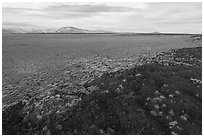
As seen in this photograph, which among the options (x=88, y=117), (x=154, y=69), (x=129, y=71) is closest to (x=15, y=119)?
(x=88, y=117)

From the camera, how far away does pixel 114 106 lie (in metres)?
21.0

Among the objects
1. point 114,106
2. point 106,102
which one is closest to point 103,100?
point 106,102

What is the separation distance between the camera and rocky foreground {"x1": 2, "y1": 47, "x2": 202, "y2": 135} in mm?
18766

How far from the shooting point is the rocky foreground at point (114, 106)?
61.6 feet

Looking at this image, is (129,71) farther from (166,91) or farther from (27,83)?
(27,83)

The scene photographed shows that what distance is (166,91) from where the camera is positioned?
2359cm

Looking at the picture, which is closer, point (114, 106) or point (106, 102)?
point (114, 106)

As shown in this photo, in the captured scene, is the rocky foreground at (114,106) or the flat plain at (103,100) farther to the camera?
the flat plain at (103,100)

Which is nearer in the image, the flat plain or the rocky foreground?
the rocky foreground

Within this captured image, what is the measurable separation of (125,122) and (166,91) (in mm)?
6907

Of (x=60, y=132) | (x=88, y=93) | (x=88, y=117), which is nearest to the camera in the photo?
(x=60, y=132)

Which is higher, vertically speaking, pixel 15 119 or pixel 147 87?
pixel 147 87

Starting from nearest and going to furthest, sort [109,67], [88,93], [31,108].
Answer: [31,108], [88,93], [109,67]

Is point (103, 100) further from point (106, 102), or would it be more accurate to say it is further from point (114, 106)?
point (114, 106)
